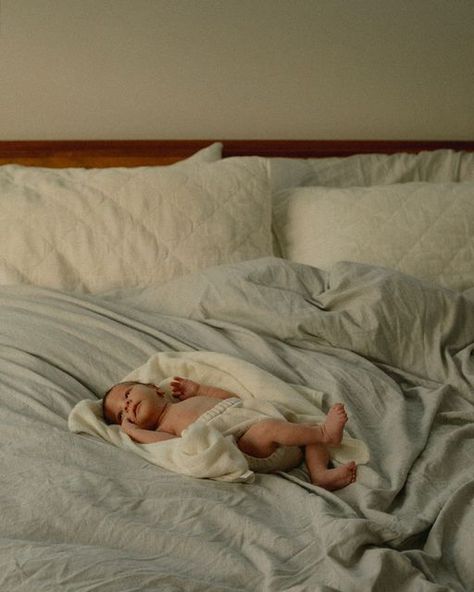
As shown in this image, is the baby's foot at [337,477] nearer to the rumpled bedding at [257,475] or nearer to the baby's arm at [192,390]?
the rumpled bedding at [257,475]

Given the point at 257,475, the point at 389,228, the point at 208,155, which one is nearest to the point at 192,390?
the point at 257,475

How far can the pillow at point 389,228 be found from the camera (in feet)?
6.13

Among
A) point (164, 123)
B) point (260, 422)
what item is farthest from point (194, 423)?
point (164, 123)

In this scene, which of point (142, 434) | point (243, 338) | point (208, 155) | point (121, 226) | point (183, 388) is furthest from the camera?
point (208, 155)

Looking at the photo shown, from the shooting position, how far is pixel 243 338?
1633 millimetres

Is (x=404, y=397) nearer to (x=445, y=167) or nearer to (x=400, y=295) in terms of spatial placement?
(x=400, y=295)

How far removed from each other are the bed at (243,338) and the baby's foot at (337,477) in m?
0.02

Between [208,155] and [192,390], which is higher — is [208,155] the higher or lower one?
the higher one

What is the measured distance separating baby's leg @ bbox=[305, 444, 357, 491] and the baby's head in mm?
265

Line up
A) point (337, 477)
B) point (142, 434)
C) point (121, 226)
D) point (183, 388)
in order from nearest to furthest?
point (337, 477), point (142, 434), point (183, 388), point (121, 226)

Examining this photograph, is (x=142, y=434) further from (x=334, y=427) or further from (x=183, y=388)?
(x=334, y=427)

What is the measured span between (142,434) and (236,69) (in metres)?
1.22

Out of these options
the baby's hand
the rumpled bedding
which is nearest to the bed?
the rumpled bedding

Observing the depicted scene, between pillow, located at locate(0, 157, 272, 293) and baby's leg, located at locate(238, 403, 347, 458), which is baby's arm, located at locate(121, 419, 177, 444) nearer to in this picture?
baby's leg, located at locate(238, 403, 347, 458)
